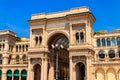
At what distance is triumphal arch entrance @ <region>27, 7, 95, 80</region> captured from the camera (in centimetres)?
5906

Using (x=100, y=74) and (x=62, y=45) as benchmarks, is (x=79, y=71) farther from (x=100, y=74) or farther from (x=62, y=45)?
(x=62, y=45)

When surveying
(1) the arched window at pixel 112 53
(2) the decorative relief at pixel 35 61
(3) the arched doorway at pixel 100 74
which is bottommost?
(3) the arched doorway at pixel 100 74

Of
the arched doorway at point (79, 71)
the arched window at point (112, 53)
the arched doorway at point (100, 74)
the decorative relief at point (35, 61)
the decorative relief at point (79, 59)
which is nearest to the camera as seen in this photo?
the decorative relief at point (79, 59)

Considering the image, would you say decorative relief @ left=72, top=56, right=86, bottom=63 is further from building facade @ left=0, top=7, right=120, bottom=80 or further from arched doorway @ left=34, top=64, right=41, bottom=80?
arched doorway @ left=34, top=64, right=41, bottom=80

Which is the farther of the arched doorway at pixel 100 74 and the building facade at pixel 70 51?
the arched doorway at pixel 100 74

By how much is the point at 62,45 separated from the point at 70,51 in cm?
270

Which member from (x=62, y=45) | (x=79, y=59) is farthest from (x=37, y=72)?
(x=79, y=59)

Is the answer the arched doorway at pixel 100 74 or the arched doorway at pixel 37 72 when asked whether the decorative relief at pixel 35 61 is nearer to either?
the arched doorway at pixel 37 72

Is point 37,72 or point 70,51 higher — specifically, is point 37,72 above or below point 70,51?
below

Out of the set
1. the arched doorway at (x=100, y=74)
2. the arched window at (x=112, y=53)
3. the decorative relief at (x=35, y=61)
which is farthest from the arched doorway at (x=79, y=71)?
the decorative relief at (x=35, y=61)

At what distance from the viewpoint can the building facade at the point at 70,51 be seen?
193 feet

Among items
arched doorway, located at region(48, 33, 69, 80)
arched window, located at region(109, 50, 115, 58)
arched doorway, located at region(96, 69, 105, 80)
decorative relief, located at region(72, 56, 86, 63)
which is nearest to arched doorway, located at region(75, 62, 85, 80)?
decorative relief, located at region(72, 56, 86, 63)

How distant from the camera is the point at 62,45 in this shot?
60750 millimetres

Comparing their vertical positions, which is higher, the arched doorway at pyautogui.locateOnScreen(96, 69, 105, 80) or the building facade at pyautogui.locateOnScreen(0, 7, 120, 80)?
the building facade at pyautogui.locateOnScreen(0, 7, 120, 80)
